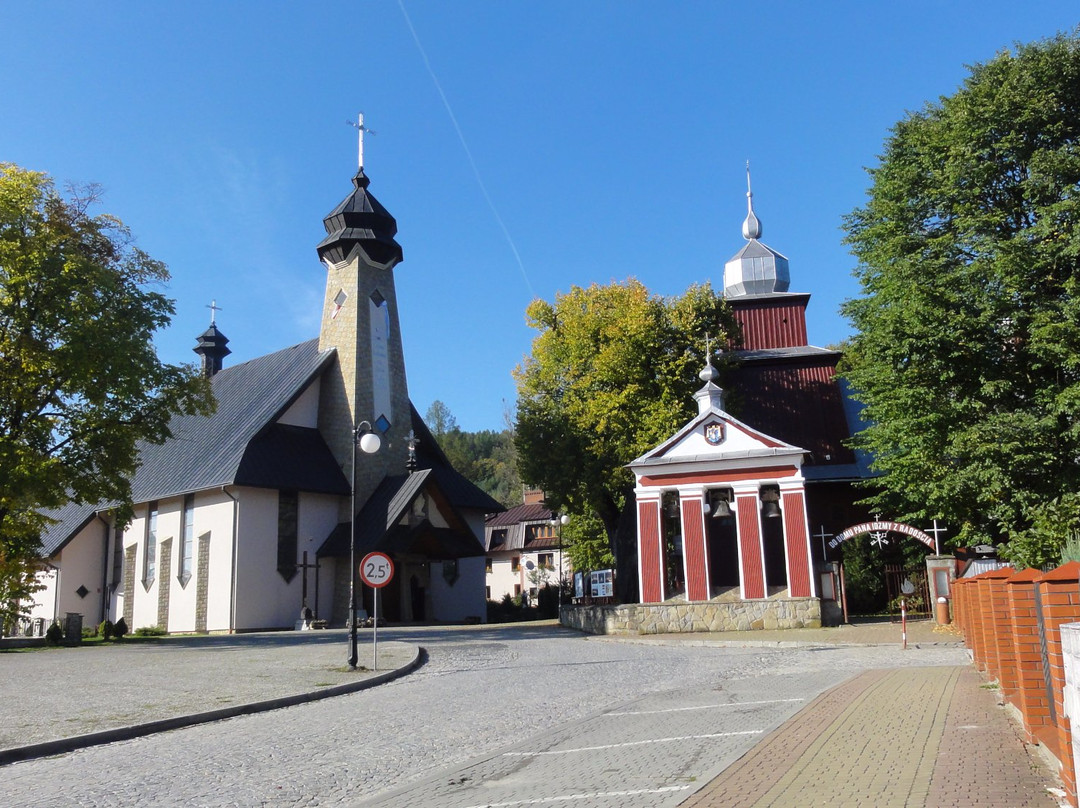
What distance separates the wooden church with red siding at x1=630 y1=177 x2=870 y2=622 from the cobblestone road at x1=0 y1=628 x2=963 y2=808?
36.4 ft

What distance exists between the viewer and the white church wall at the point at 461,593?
39.8m

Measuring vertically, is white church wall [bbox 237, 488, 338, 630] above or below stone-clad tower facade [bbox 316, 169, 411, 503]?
below

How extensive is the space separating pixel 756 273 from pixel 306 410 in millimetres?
21737

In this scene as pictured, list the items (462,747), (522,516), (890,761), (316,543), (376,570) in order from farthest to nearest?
(522,516)
(316,543)
(376,570)
(462,747)
(890,761)

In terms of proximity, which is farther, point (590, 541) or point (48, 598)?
point (590, 541)

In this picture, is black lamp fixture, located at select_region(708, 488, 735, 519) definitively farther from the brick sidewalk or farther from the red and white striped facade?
the brick sidewalk

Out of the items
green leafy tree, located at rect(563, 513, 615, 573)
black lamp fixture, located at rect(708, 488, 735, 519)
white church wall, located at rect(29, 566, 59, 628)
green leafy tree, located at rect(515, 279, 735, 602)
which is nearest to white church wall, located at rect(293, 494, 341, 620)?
green leafy tree, located at rect(515, 279, 735, 602)

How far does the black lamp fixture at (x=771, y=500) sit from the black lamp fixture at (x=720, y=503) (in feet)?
3.32

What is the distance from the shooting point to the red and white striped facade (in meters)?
26.6

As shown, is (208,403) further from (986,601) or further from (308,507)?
(986,601)

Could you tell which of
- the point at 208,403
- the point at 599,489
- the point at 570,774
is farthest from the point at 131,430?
the point at 570,774

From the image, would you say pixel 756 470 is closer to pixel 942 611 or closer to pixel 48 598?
pixel 942 611

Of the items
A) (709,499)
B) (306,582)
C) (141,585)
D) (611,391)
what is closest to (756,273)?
(611,391)

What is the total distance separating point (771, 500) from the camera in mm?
27625
